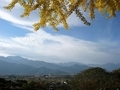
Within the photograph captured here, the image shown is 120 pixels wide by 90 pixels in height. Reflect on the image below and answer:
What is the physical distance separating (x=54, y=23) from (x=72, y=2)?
112 cm

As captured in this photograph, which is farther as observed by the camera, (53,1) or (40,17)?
(40,17)

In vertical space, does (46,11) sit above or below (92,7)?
below

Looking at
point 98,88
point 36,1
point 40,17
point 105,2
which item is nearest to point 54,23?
point 40,17

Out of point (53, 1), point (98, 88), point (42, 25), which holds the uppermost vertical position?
point (53, 1)

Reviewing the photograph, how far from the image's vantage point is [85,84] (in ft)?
56.3

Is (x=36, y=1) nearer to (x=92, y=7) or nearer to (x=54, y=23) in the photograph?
(x=54, y=23)

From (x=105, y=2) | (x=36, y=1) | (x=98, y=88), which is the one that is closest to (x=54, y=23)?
(x=36, y=1)

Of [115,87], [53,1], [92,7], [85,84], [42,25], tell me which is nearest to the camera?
[53,1]

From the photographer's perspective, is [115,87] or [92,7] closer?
[92,7]

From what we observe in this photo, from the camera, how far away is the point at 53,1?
7.03 m

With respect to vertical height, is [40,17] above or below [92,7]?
below

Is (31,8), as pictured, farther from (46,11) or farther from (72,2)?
(72,2)

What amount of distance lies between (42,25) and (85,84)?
34.4 ft

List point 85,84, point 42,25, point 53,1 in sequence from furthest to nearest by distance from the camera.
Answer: point 85,84, point 42,25, point 53,1
